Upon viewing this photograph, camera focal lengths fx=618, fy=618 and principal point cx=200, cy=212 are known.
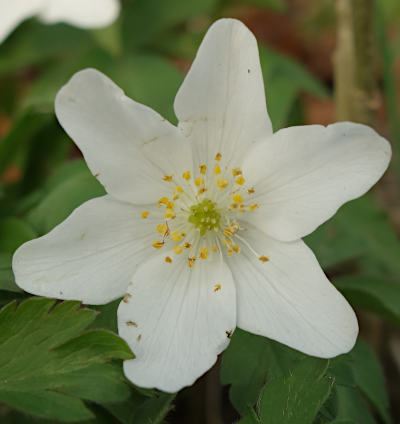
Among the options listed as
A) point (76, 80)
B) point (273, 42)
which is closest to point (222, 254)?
point (76, 80)

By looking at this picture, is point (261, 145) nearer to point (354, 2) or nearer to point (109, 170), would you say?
point (109, 170)

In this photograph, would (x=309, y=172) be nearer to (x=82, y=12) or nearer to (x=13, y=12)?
(x=82, y=12)

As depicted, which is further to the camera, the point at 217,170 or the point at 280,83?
the point at 280,83

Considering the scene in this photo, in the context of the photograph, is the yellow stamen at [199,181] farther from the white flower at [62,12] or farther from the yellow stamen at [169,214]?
the white flower at [62,12]

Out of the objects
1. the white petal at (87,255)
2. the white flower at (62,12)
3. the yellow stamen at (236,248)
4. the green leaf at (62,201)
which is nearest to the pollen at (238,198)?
the yellow stamen at (236,248)

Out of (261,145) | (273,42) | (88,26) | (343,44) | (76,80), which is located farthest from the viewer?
(273,42)

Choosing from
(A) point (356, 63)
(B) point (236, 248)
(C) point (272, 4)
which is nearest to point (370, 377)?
(B) point (236, 248)
